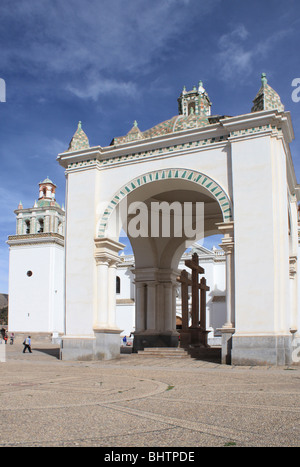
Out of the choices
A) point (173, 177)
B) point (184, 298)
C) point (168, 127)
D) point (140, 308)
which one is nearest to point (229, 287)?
point (173, 177)

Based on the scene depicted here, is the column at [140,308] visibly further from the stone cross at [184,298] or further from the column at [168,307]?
the stone cross at [184,298]

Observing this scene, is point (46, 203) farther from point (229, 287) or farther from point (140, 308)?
point (229, 287)

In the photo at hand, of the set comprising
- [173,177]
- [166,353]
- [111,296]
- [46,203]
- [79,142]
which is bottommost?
[166,353]

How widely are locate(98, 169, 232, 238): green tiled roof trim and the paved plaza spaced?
424 centimetres

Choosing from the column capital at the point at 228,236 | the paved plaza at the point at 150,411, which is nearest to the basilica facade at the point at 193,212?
the column capital at the point at 228,236

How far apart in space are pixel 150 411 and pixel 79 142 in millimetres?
9230

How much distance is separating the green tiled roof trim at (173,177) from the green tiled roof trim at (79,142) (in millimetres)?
1722

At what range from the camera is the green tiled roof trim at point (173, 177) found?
10430 millimetres

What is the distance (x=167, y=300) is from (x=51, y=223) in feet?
59.1

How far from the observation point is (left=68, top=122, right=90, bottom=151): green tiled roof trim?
12.4 meters

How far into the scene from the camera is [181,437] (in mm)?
3271

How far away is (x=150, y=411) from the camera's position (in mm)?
4297

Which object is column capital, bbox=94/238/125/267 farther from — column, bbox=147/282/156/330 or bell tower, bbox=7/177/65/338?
bell tower, bbox=7/177/65/338
